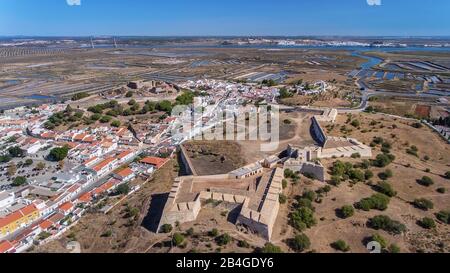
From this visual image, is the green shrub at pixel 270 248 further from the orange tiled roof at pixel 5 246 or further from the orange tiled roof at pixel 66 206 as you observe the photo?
the orange tiled roof at pixel 66 206

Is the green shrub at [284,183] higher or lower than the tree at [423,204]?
higher

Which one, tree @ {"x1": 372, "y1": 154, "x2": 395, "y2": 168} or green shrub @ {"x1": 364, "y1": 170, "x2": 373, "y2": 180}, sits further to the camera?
tree @ {"x1": 372, "y1": 154, "x2": 395, "y2": 168}

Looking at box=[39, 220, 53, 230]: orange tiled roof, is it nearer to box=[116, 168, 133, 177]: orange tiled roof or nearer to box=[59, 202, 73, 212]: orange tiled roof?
box=[59, 202, 73, 212]: orange tiled roof

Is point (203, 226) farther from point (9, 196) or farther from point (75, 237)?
point (9, 196)

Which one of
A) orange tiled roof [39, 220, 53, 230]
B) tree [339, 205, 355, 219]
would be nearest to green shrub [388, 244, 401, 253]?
tree [339, 205, 355, 219]

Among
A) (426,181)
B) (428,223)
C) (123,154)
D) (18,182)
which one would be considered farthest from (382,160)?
(18,182)

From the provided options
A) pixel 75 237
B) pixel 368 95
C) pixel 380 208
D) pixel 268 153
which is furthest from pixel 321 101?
pixel 75 237

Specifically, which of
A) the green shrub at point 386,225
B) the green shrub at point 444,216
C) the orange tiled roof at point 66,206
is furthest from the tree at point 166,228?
the green shrub at point 444,216
